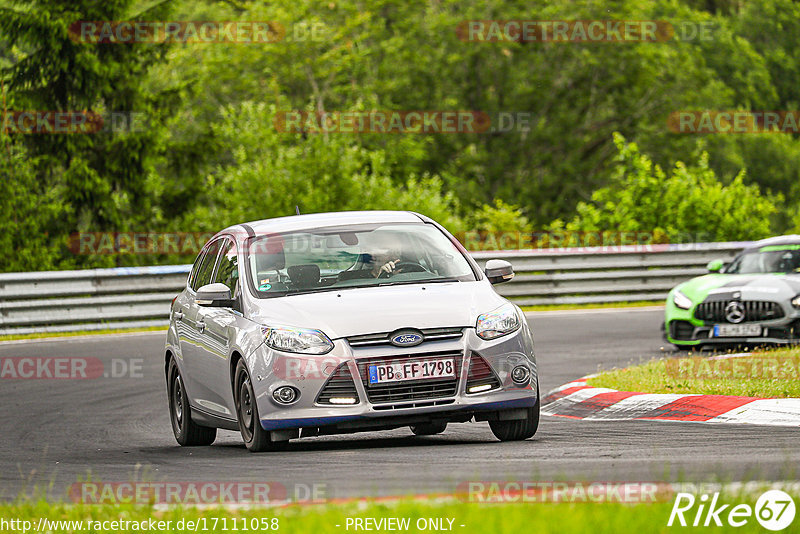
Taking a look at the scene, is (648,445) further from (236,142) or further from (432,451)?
(236,142)

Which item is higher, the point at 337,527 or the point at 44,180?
the point at 337,527

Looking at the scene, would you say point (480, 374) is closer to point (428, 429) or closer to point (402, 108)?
point (428, 429)

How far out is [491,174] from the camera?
186ft

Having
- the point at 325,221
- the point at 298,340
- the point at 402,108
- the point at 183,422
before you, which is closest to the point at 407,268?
the point at 325,221

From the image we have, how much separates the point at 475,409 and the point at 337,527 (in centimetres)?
354

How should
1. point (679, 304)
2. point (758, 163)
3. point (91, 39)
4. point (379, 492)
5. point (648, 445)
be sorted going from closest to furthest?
point (379, 492), point (648, 445), point (679, 304), point (91, 39), point (758, 163)

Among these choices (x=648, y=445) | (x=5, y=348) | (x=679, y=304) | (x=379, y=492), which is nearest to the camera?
(x=379, y=492)

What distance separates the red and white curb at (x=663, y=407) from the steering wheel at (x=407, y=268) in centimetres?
211

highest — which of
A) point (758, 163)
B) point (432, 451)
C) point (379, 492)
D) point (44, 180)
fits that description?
point (379, 492)

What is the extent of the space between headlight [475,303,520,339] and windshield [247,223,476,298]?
62cm

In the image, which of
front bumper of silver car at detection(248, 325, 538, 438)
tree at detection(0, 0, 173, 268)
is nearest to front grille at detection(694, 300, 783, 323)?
front bumper of silver car at detection(248, 325, 538, 438)

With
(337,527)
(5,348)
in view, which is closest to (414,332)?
(337,527)

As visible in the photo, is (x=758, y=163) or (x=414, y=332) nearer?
(x=414, y=332)

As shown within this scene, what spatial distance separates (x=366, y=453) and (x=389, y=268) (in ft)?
5.34
